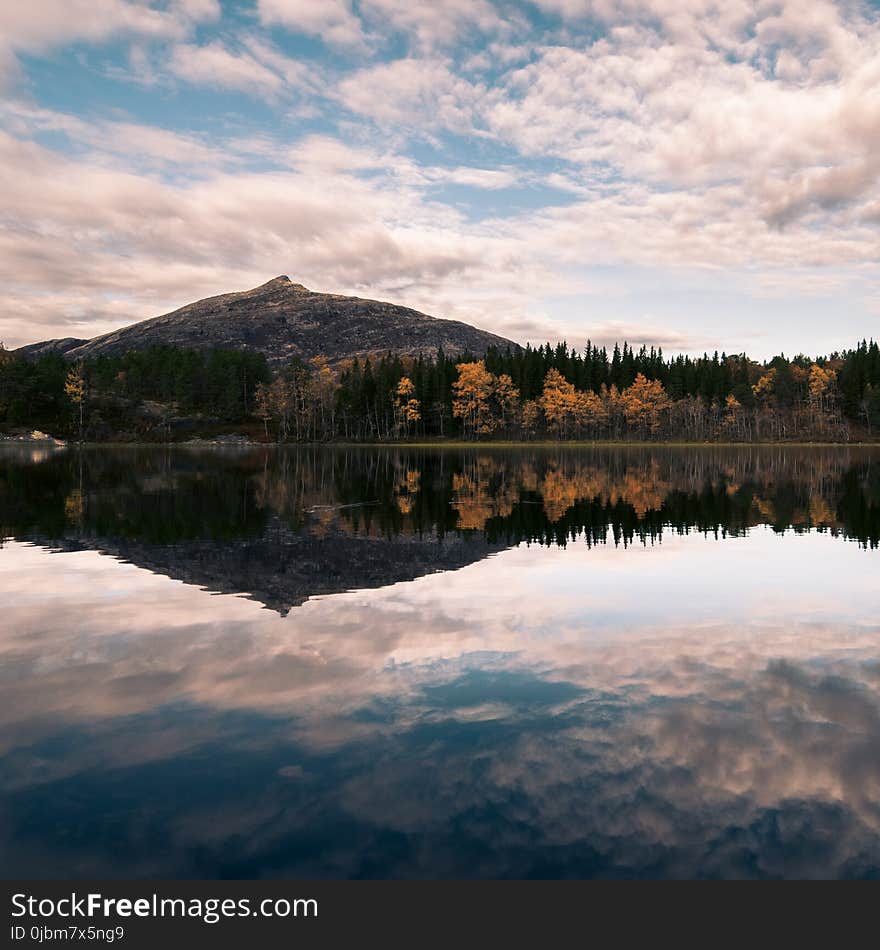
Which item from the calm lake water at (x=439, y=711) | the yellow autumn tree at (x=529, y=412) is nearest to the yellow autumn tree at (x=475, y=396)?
the yellow autumn tree at (x=529, y=412)

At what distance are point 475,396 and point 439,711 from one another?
186m

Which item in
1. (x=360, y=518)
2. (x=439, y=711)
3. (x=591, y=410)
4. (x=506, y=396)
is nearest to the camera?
(x=439, y=711)

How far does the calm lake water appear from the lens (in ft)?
25.5

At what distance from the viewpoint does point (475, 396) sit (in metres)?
195

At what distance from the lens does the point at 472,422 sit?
200 metres

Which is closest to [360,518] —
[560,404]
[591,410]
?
[560,404]

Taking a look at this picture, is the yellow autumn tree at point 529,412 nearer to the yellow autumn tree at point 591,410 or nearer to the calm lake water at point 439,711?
the yellow autumn tree at point 591,410

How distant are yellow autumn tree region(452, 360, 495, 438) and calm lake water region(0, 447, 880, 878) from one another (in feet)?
548

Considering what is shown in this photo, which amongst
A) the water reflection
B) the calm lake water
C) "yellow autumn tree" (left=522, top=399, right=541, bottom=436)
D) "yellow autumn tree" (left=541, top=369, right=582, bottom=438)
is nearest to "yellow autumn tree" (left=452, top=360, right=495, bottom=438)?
"yellow autumn tree" (left=522, top=399, right=541, bottom=436)

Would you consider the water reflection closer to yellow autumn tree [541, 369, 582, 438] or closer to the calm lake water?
the calm lake water

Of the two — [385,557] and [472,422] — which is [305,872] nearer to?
[385,557]

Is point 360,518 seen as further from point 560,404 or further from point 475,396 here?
point 475,396

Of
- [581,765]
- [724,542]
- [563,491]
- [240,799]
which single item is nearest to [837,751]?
[581,765]

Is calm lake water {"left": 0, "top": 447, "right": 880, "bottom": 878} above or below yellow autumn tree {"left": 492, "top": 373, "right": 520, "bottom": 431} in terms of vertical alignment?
→ below
